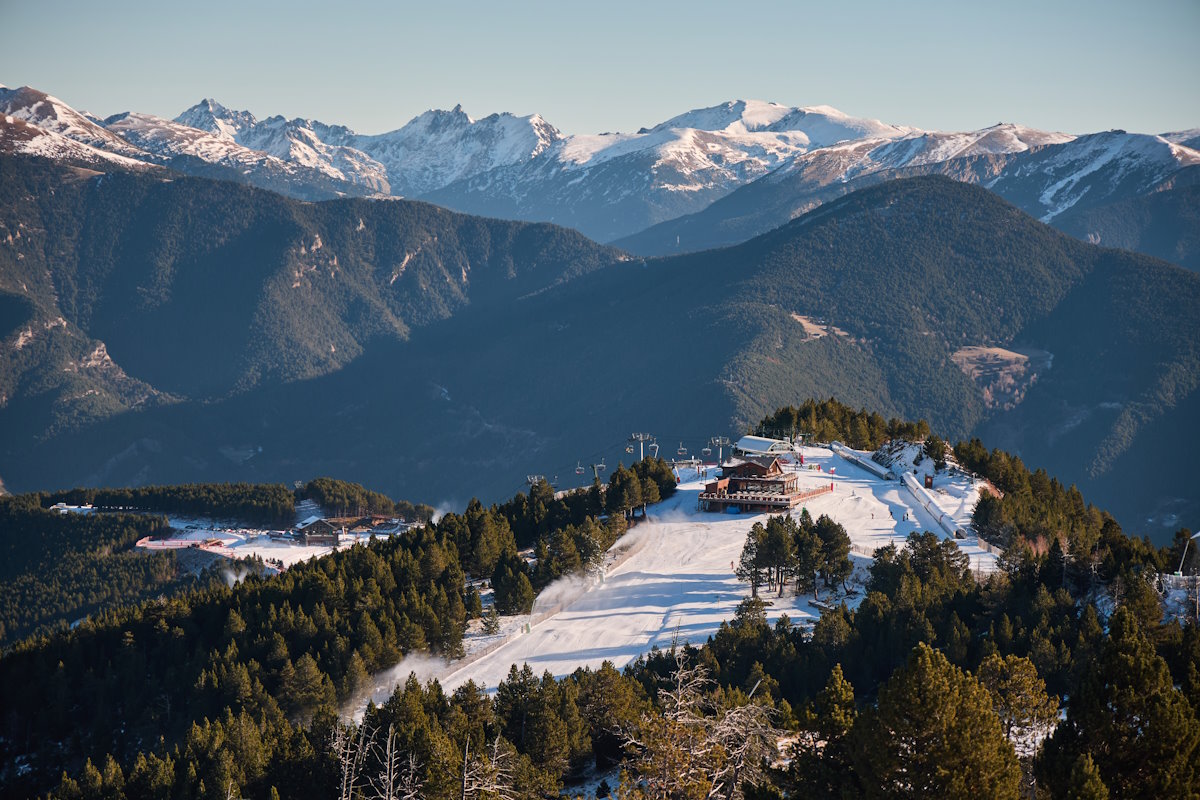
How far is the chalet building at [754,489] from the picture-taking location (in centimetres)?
12975

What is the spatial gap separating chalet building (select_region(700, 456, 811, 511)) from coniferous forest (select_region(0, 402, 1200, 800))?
6.69m

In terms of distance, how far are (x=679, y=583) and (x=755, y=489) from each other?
23.1 m

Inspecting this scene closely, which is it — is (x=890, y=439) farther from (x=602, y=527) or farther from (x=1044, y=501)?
(x=602, y=527)

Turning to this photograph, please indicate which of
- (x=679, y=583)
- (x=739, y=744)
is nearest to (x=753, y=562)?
(x=679, y=583)

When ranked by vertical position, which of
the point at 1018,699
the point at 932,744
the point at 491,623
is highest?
the point at 932,744

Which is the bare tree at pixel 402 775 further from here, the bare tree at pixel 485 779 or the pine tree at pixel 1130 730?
the pine tree at pixel 1130 730

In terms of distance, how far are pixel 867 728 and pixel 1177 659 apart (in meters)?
36.3

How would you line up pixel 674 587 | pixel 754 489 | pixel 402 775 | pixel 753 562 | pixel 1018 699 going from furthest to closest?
1. pixel 754 489
2. pixel 674 587
3. pixel 753 562
4. pixel 402 775
5. pixel 1018 699

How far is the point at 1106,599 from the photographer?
9500 cm

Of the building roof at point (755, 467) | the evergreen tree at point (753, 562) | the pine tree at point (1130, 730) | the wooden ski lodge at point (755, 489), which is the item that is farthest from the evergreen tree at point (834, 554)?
the pine tree at point (1130, 730)

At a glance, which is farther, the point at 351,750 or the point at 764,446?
the point at 764,446

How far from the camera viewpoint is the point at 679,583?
11125 cm

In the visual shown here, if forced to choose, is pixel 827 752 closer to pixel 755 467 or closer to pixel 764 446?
pixel 755 467

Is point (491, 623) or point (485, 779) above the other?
point (485, 779)
